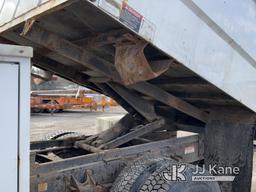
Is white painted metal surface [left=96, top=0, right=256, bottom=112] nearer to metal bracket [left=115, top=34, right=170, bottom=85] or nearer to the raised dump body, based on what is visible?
the raised dump body

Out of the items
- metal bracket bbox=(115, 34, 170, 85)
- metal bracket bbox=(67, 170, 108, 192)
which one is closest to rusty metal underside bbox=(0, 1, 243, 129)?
metal bracket bbox=(115, 34, 170, 85)

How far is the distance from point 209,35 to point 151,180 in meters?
1.17

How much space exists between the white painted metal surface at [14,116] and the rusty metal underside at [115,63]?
69 centimetres

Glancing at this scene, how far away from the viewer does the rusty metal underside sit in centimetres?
260

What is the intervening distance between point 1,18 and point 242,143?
7.96ft

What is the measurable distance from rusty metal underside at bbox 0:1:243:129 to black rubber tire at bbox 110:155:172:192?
25.9 inches

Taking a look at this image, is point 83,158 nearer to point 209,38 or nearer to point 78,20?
point 78,20

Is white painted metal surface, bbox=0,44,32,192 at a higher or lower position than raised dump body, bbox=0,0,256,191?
lower

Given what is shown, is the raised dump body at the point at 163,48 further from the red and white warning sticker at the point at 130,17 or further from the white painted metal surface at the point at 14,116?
the white painted metal surface at the point at 14,116

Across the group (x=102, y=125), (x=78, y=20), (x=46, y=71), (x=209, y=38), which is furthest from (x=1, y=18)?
(x=102, y=125)

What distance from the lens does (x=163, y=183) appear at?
2.87 meters

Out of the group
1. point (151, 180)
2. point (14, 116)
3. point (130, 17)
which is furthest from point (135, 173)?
point (14, 116)

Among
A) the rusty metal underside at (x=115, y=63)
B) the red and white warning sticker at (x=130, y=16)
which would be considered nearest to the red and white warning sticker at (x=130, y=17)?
the red and white warning sticker at (x=130, y=16)

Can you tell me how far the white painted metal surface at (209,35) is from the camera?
233cm
